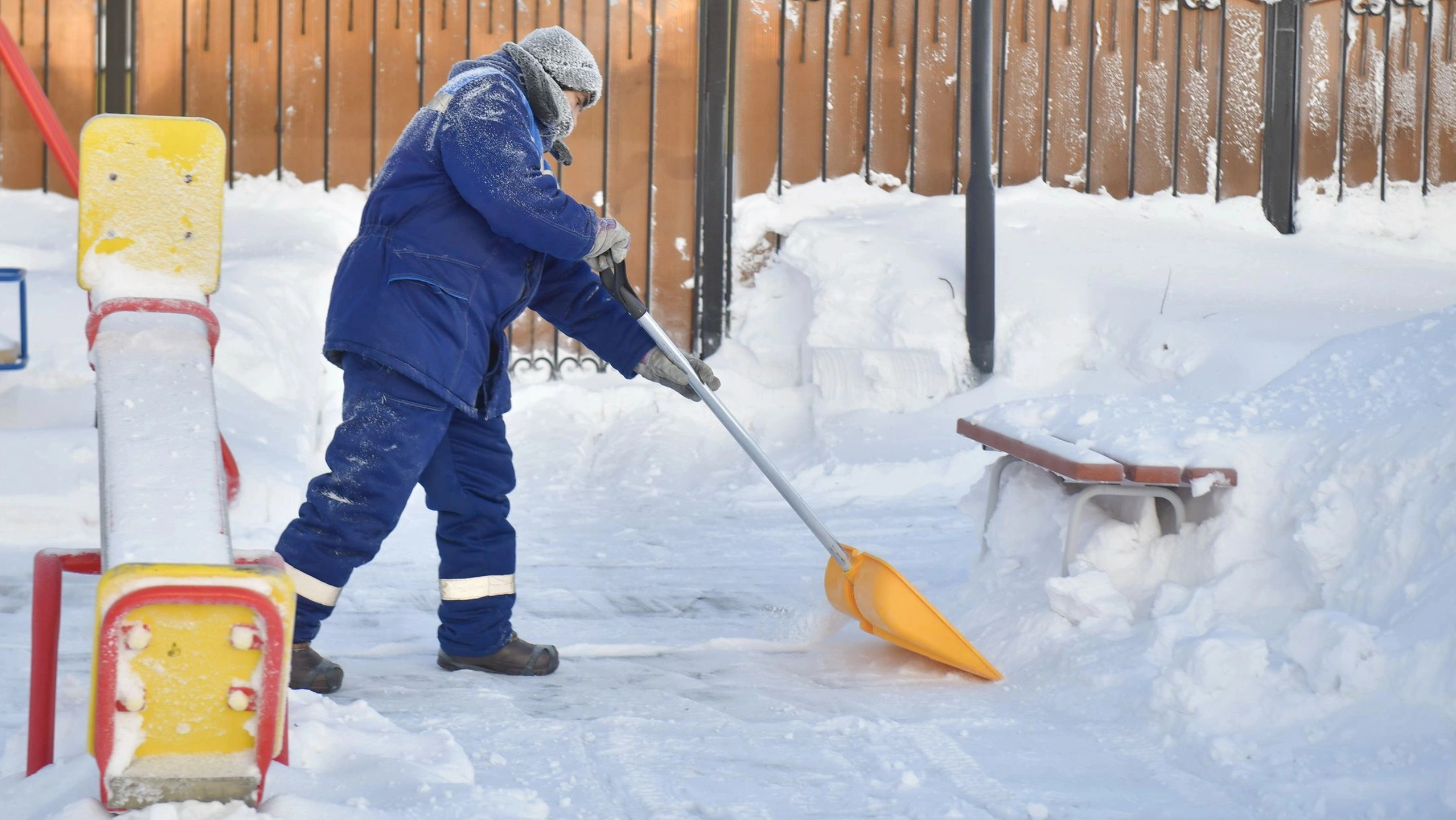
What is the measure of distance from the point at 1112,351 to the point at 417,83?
153 inches

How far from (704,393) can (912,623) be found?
2.47 feet

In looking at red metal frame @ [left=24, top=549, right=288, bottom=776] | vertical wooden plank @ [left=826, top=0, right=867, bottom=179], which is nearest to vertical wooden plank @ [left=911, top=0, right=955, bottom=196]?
vertical wooden plank @ [left=826, top=0, right=867, bottom=179]

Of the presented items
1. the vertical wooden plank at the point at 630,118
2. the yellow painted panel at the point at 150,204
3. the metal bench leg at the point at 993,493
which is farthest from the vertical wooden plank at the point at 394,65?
the yellow painted panel at the point at 150,204

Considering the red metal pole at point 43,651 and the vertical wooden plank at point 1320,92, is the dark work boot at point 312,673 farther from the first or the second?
the vertical wooden plank at point 1320,92

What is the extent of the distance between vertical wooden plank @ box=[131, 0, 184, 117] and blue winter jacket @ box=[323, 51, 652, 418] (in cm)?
478

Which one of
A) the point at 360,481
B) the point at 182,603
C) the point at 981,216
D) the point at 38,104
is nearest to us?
the point at 182,603

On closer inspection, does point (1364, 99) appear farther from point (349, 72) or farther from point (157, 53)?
point (157, 53)

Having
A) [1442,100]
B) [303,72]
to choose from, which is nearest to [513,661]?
[303,72]

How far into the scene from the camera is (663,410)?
642 centimetres

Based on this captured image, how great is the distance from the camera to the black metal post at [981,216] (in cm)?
625

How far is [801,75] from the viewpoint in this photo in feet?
23.4

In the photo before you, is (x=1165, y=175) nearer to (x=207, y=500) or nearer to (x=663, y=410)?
(x=663, y=410)

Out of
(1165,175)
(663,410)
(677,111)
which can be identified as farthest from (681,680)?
(1165,175)

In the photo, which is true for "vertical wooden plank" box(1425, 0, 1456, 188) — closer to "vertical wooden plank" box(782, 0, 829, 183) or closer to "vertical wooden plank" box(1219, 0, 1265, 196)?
"vertical wooden plank" box(1219, 0, 1265, 196)
